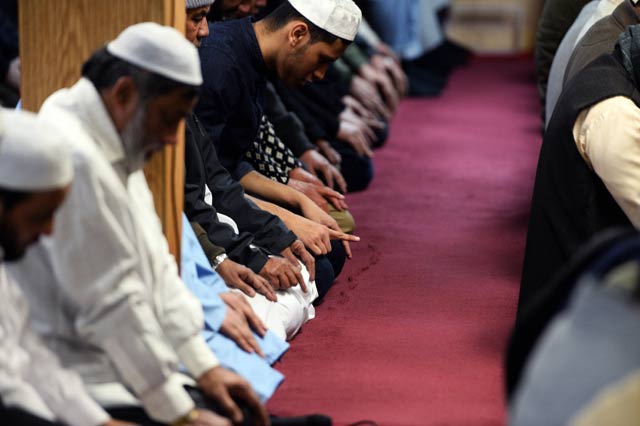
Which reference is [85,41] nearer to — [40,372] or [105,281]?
[105,281]

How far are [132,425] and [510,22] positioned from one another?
10975 mm

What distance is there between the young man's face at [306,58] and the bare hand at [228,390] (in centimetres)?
157

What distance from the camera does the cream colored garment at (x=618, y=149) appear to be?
353 cm

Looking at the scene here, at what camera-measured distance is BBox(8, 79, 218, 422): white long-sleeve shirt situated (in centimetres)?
254

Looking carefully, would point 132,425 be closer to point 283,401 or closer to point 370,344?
point 283,401

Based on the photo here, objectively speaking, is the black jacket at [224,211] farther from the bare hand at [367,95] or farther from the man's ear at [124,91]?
the bare hand at [367,95]

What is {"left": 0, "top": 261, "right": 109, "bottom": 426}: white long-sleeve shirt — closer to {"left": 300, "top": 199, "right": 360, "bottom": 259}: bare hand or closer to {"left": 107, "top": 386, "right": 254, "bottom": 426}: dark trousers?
{"left": 107, "top": 386, "right": 254, "bottom": 426}: dark trousers

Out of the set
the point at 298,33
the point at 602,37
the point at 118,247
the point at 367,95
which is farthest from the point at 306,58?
the point at 367,95

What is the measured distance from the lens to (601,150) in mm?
3553

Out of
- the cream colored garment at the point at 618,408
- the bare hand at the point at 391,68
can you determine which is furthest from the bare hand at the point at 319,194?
the bare hand at the point at 391,68

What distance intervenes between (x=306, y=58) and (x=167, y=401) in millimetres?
1797

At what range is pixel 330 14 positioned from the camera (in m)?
4.11

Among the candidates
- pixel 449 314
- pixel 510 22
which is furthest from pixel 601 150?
pixel 510 22

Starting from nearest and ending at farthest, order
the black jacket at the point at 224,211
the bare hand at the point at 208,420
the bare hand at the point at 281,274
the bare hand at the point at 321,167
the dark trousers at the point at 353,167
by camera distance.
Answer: the bare hand at the point at 208,420 < the black jacket at the point at 224,211 < the bare hand at the point at 281,274 < the bare hand at the point at 321,167 < the dark trousers at the point at 353,167
